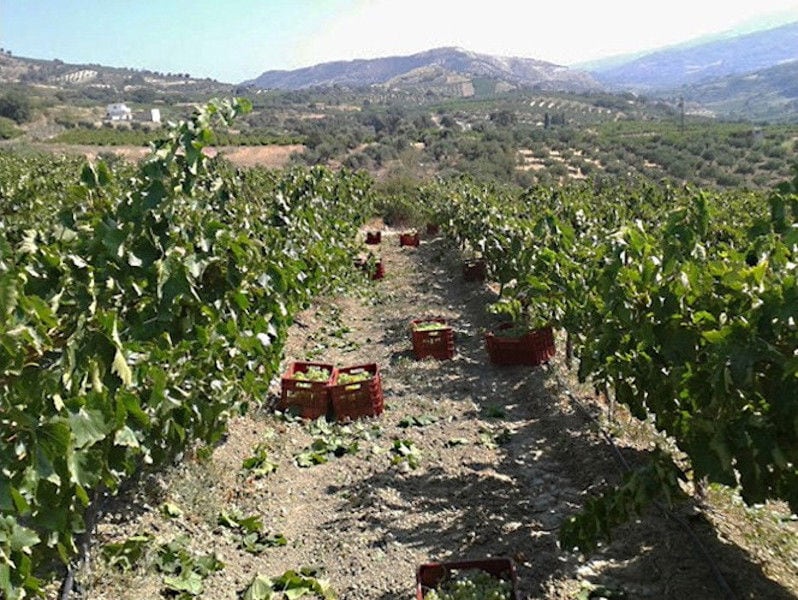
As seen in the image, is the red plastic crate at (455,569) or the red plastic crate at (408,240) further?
the red plastic crate at (408,240)

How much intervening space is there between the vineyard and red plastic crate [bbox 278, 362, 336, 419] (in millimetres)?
210

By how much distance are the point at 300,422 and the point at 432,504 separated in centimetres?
246

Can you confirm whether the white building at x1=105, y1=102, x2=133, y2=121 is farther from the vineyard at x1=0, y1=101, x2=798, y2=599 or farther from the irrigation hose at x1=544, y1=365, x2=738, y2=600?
the irrigation hose at x1=544, y1=365, x2=738, y2=600

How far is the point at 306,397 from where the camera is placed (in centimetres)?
796

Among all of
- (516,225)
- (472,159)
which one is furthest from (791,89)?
(516,225)

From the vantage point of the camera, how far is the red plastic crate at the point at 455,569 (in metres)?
4.34

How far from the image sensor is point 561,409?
769 centimetres

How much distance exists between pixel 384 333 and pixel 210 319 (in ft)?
23.0

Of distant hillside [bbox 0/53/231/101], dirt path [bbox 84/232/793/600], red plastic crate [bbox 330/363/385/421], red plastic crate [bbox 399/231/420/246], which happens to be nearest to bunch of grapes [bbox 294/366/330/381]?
red plastic crate [bbox 330/363/385/421]

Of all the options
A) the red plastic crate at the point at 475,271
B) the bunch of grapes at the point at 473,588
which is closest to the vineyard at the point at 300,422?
the bunch of grapes at the point at 473,588

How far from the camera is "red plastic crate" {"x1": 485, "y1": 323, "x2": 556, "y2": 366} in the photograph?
30.9 ft

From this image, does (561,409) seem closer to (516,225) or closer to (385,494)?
(385,494)

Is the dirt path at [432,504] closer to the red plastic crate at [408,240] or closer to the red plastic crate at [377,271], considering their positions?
the red plastic crate at [377,271]

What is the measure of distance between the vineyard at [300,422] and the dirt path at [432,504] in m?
0.03
